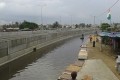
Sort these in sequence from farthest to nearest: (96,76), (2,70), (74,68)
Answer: (2,70), (74,68), (96,76)

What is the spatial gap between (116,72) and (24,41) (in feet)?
127

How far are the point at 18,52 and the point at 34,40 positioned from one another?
21.8 meters

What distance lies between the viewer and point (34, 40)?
77188 millimetres

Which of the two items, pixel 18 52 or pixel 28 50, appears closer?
pixel 18 52

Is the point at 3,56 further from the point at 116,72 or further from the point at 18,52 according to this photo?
the point at 116,72

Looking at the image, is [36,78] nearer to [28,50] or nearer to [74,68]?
[74,68]

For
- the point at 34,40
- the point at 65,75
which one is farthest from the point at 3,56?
the point at 34,40

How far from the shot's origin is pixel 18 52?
182 feet

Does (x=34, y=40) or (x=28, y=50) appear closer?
(x=28, y=50)

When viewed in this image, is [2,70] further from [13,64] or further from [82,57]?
[82,57]

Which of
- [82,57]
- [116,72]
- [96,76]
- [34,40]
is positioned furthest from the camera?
[34,40]

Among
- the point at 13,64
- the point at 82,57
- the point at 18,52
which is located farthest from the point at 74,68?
the point at 18,52

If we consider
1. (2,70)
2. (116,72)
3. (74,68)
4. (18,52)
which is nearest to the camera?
(116,72)

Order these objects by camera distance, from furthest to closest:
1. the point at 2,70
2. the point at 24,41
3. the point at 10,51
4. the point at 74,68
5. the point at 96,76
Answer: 1. the point at 24,41
2. the point at 10,51
3. the point at 2,70
4. the point at 74,68
5. the point at 96,76
